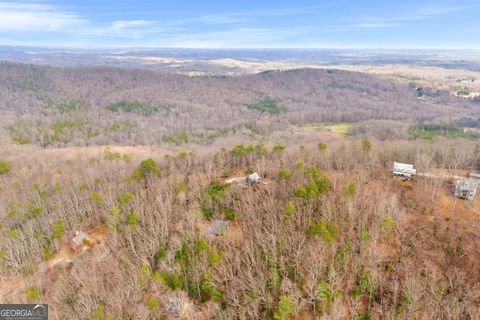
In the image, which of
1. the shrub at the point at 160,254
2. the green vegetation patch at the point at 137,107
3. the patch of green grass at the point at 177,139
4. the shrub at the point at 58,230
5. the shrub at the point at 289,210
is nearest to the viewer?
the shrub at the point at 289,210

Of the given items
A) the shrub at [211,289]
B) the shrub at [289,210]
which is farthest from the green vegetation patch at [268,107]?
the shrub at [211,289]

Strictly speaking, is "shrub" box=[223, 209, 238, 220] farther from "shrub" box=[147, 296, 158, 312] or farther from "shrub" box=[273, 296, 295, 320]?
"shrub" box=[273, 296, 295, 320]

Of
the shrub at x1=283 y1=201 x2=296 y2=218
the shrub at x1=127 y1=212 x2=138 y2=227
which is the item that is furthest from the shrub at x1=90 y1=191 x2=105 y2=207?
the shrub at x1=283 y1=201 x2=296 y2=218

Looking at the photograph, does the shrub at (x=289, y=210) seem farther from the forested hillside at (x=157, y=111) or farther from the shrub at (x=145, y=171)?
the forested hillside at (x=157, y=111)

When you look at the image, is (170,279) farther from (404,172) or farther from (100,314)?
(404,172)

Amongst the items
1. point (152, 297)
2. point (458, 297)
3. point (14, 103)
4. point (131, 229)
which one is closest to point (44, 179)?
point (131, 229)

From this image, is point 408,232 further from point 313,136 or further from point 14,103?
point 14,103
